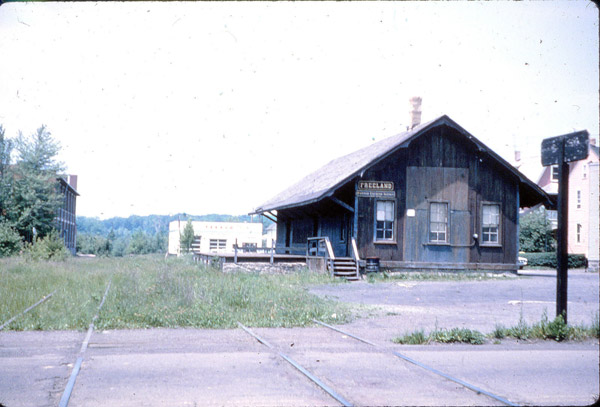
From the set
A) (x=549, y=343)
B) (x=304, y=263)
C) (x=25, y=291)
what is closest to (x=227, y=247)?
(x=304, y=263)

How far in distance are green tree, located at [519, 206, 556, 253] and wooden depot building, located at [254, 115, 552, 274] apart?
16.3 m

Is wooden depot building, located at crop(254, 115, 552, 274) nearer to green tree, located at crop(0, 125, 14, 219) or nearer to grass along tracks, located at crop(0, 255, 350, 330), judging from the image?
grass along tracks, located at crop(0, 255, 350, 330)

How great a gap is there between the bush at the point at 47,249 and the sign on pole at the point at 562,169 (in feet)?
60.2

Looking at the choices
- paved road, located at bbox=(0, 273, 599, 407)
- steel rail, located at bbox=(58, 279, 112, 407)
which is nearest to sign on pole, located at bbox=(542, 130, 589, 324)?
paved road, located at bbox=(0, 273, 599, 407)

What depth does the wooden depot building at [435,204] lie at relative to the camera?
20875 millimetres

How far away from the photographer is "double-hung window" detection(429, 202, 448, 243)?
21.3 metres

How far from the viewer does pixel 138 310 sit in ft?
33.8

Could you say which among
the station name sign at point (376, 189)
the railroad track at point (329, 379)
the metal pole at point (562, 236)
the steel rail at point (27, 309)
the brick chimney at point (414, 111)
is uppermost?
the brick chimney at point (414, 111)

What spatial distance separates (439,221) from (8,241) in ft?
50.9

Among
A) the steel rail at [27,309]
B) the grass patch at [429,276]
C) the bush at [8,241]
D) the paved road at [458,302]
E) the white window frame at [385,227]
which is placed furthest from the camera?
the white window frame at [385,227]

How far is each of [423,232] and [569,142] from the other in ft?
44.2

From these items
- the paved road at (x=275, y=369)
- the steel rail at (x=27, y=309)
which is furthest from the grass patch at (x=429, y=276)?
the steel rail at (x=27, y=309)

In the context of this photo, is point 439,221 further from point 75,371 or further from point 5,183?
point 75,371

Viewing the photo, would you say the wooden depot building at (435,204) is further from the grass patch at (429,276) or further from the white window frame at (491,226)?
the grass patch at (429,276)
